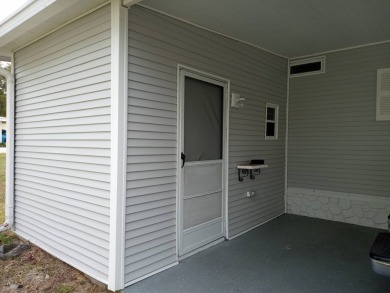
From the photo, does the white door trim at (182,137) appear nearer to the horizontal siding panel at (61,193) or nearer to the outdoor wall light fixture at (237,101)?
the outdoor wall light fixture at (237,101)

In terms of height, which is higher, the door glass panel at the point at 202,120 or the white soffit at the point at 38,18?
the white soffit at the point at 38,18

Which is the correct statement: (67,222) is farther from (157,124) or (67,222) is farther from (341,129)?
(341,129)

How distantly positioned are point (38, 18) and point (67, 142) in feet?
4.54

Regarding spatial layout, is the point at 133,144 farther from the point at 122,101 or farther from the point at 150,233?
the point at 150,233

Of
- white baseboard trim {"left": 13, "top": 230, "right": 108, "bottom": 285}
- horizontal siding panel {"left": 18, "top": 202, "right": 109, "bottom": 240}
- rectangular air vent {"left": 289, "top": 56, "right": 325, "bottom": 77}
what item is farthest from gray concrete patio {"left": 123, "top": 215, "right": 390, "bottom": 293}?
rectangular air vent {"left": 289, "top": 56, "right": 325, "bottom": 77}

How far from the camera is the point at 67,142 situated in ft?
11.1

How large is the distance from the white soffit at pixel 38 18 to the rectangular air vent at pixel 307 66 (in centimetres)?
373

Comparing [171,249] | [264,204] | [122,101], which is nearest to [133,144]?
[122,101]

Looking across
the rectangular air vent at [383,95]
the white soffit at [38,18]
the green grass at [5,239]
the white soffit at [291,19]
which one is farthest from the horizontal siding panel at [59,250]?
the rectangular air vent at [383,95]

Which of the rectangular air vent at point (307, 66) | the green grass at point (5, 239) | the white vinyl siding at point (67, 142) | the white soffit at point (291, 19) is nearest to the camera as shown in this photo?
the white vinyl siding at point (67, 142)

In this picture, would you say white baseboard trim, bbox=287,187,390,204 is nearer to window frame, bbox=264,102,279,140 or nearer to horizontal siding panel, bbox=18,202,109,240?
window frame, bbox=264,102,279,140

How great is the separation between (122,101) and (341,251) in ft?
10.6

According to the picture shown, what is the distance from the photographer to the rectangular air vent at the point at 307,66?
16.7 feet

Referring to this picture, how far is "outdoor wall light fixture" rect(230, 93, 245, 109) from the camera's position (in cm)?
409
